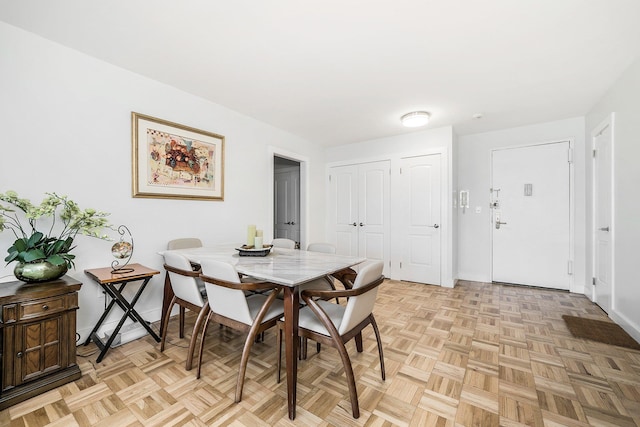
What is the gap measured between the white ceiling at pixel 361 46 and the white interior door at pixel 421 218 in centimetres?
120

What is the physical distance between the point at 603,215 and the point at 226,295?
420 centimetres

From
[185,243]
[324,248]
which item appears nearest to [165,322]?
[185,243]

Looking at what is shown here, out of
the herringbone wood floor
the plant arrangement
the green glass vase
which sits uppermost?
the plant arrangement

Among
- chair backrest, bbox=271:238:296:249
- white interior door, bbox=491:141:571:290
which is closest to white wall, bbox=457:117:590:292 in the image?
white interior door, bbox=491:141:571:290

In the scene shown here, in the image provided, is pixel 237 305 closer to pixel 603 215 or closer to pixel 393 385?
pixel 393 385

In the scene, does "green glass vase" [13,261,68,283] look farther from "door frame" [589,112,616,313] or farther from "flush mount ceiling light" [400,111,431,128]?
"door frame" [589,112,616,313]

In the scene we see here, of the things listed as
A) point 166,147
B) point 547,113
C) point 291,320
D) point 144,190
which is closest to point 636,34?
point 547,113

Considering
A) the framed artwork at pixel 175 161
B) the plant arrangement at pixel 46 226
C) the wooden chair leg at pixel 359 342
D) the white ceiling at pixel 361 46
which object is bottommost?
the wooden chair leg at pixel 359 342

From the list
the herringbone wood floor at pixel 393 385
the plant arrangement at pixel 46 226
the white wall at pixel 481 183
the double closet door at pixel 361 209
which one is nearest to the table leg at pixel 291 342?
the herringbone wood floor at pixel 393 385

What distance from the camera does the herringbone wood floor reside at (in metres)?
1.49

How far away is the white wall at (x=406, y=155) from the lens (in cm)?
409

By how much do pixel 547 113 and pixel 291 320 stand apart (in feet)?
14.1

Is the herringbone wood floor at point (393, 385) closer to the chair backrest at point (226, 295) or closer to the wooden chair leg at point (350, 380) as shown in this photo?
the wooden chair leg at point (350, 380)

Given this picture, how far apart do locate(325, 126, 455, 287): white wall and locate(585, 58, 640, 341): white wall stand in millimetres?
1690
